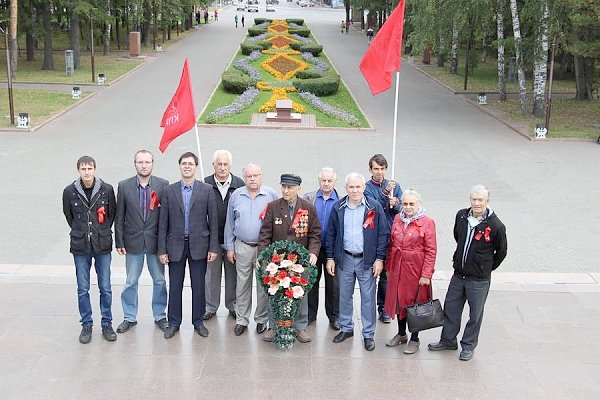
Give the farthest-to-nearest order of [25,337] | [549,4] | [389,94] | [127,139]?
[389,94]
[549,4]
[127,139]
[25,337]

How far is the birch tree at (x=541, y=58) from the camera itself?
2169 centimetres

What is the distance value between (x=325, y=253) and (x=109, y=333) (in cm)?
225

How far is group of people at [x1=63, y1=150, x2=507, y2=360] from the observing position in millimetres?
6641

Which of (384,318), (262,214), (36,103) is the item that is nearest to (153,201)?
(262,214)

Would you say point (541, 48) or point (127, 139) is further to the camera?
point (541, 48)

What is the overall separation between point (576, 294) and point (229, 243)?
4271 mm

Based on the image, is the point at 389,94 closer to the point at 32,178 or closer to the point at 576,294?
the point at 32,178

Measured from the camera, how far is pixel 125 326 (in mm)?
7207

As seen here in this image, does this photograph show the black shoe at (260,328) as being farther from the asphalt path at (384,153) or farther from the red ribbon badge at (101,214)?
the asphalt path at (384,153)

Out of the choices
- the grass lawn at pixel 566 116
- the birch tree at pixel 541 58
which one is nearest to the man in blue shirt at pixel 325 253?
the grass lawn at pixel 566 116

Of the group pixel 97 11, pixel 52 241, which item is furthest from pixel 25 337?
pixel 97 11

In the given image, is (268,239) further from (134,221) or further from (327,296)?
(134,221)

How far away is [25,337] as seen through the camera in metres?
7.02

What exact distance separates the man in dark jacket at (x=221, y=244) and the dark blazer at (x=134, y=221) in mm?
559
